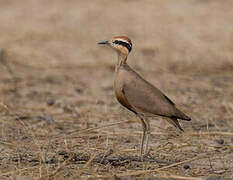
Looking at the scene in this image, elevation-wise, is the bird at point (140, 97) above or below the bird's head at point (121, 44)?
below

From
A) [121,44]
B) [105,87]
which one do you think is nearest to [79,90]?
[105,87]

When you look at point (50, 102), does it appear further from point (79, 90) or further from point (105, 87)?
point (105, 87)

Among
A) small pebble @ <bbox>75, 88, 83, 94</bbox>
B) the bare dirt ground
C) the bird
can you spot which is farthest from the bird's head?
small pebble @ <bbox>75, 88, 83, 94</bbox>

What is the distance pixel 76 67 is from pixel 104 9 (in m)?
3.67

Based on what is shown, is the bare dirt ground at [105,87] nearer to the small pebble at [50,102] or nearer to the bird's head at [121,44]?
the small pebble at [50,102]

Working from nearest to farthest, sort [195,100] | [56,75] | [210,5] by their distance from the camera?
[195,100] < [56,75] < [210,5]

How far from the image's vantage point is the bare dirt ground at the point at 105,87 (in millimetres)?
4461

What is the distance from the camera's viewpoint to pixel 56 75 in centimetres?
841

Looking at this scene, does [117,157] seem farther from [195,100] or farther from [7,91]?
[7,91]

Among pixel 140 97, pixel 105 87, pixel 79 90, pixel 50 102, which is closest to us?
pixel 140 97

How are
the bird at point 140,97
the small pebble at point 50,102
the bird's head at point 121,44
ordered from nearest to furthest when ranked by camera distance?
the bird at point 140,97 → the bird's head at point 121,44 → the small pebble at point 50,102

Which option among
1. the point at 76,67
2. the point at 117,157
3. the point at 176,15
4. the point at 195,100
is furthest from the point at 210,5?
the point at 117,157

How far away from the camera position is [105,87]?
780cm

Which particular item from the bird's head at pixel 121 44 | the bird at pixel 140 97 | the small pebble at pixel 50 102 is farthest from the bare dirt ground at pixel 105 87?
the bird's head at pixel 121 44
